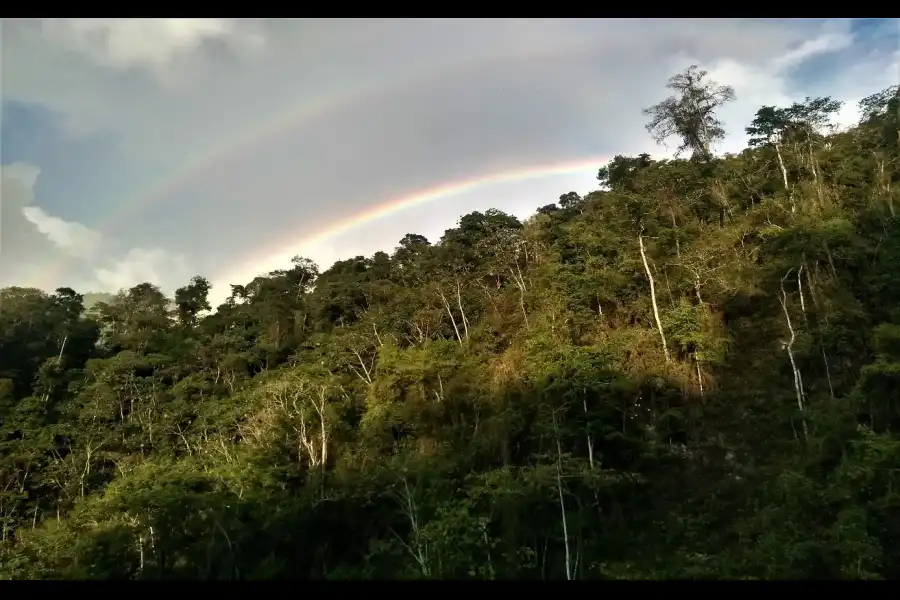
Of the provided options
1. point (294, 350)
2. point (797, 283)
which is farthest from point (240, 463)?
point (797, 283)

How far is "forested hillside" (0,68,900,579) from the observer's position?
7.61m

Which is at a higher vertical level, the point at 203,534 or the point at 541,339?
the point at 541,339

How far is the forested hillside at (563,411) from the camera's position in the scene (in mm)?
7609

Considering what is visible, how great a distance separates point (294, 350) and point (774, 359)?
40.3 feet

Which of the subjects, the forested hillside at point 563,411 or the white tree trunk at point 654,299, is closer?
the forested hillside at point 563,411

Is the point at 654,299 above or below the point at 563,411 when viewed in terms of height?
above

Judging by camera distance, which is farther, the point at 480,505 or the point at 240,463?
the point at 240,463

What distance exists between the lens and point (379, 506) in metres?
10.2

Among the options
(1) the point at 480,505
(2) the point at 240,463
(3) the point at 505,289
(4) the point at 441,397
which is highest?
(3) the point at 505,289

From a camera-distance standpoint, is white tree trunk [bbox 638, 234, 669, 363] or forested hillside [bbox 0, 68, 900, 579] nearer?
forested hillside [bbox 0, 68, 900, 579]

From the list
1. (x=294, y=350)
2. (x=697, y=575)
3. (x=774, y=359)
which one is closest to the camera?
(x=697, y=575)

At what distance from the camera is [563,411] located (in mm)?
9086
